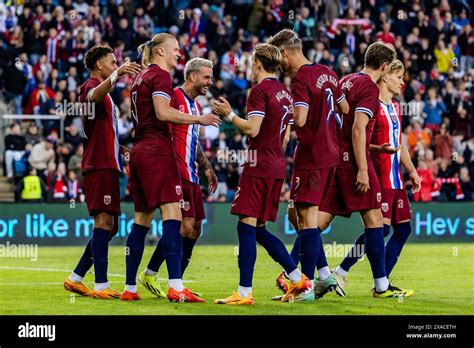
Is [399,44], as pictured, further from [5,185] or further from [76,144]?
[5,185]

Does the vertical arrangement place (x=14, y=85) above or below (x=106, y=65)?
above

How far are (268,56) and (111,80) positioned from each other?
62.3 inches

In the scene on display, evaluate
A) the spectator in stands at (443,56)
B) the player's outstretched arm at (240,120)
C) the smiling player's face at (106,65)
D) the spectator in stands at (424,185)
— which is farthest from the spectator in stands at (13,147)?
the player's outstretched arm at (240,120)

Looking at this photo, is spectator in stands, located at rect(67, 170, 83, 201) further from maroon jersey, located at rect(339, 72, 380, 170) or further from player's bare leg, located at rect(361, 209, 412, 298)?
player's bare leg, located at rect(361, 209, 412, 298)

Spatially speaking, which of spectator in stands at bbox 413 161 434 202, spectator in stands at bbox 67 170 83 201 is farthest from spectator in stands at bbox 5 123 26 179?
spectator in stands at bbox 413 161 434 202

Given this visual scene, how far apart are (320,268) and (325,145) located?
1329mm

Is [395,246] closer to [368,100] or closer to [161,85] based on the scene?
[368,100]

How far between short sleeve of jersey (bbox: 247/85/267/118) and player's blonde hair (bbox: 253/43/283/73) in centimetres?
26

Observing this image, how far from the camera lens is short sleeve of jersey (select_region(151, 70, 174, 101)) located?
11.1 meters

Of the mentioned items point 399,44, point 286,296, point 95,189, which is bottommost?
point 286,296

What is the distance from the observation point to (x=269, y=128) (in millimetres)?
11328

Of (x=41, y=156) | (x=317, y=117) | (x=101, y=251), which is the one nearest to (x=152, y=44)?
(x=317, y=117)
